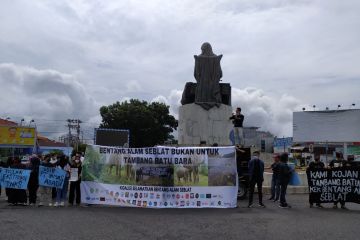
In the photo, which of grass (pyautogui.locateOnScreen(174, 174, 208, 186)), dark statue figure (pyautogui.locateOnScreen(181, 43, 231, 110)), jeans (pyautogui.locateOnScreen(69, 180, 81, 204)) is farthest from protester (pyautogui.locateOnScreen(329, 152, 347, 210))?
dark statue figure (pyautogui.locateOnScreen(181, 43, 231, 110))

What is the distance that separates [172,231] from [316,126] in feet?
218

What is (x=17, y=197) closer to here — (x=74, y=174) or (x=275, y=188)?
(x=74, y=174)

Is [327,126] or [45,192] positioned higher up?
[327,126]

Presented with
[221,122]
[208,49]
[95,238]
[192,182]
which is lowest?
[95,238]

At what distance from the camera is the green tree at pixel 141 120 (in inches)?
2403

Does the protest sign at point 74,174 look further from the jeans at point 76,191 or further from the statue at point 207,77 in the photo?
the statue at point 207,77

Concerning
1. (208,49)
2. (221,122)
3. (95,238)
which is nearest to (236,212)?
(95,238)

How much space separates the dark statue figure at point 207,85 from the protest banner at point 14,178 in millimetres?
11588

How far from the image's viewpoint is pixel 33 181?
573 inches

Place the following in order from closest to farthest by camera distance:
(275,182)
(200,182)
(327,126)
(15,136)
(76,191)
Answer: (200,182) < (76,191) < (275,182) < (15,136) < (327,126)

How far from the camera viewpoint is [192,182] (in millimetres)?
13328

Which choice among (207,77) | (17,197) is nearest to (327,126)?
(207,77)

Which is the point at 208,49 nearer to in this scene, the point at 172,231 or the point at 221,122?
the point at 221,122

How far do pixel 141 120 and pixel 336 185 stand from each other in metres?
48.4
